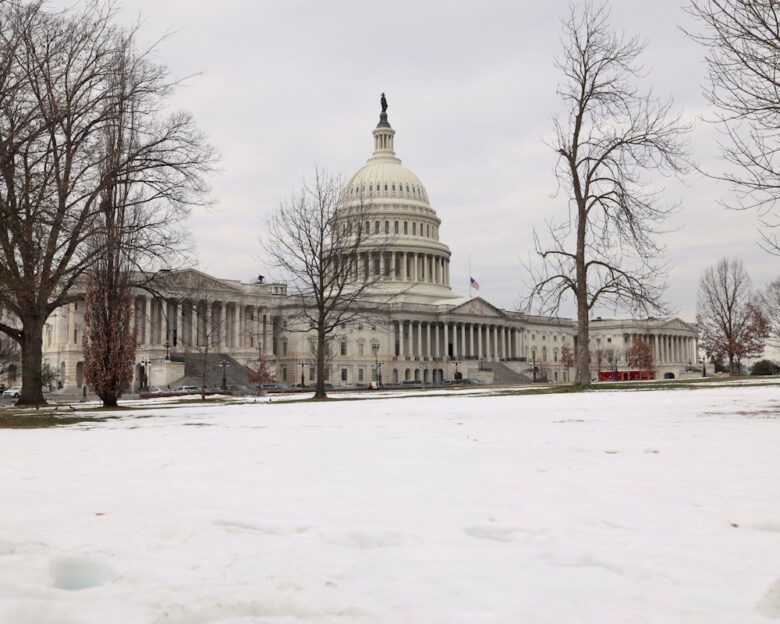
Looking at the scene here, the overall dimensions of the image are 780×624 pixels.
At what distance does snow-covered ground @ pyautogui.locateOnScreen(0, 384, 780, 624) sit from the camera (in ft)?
13.7

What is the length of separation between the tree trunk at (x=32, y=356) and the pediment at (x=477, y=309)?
98.3 m

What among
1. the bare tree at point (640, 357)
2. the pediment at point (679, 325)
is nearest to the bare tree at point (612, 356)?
the bare tree at point (640, 357)

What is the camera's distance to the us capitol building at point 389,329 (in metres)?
96.6

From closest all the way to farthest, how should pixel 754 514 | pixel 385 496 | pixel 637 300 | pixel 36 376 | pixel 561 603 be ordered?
pixel 561 603
pixel 754 514
pixel 385 496
pixel 637 300
pixel 36 376

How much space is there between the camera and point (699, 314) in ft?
284

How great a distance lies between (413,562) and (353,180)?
138 m

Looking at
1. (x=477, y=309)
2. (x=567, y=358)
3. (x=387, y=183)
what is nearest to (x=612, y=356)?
(x=567, y=358)

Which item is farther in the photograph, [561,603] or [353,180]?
[353,180]

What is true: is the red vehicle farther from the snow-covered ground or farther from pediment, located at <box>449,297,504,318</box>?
the snow-covered ground

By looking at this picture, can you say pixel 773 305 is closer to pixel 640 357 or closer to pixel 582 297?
pixel 640 357

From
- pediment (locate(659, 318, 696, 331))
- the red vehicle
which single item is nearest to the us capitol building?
the red vehicle

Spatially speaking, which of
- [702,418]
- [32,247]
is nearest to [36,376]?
[32,247]

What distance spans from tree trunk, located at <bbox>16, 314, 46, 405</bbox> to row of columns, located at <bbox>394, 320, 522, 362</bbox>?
304ft

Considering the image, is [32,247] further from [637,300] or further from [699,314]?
[699,314]
